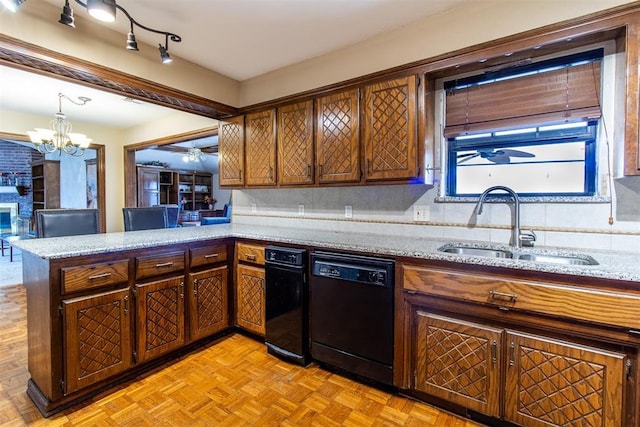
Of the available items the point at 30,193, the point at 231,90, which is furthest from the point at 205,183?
the point at 231,90

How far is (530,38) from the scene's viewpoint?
174 cm

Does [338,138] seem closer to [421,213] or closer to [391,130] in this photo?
[391,130]

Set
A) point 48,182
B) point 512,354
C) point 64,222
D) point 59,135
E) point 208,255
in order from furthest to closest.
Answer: point 48,182 < point 59,135 < point 64,222 < point 208,255 < point 512,354

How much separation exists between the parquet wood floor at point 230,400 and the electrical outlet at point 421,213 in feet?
4.04

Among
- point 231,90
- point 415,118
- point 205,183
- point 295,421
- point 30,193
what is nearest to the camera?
point 295,421

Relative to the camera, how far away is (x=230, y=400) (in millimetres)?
1875

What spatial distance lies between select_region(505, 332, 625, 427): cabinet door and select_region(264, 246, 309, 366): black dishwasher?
127 cm

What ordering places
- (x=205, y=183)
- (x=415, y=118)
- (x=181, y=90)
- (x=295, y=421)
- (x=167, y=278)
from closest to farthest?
(x=295, y=421), (x=415, y=118), (x=167, y=278), (x=181, y=90), (x=205, y=183)

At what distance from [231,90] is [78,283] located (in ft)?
7.38

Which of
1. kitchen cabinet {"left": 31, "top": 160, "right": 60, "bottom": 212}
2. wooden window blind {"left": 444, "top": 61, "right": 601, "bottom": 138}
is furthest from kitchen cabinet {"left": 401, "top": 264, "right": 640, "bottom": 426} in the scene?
kitchen cabinet {"left": 31, "top": 160, "right": 60, "bottom": 212}

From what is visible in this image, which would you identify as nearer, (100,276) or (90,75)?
(100,276)

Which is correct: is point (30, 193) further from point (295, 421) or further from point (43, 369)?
point (295, 421)

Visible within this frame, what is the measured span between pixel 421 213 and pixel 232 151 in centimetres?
201

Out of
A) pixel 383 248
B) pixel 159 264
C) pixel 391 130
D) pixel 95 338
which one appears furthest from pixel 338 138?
pixel 95 338
